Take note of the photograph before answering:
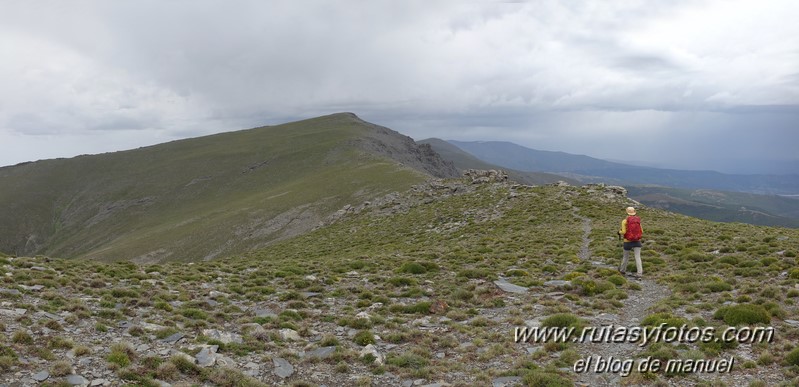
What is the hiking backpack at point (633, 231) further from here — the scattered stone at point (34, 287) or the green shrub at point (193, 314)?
the scattered stone at point (34, 287)

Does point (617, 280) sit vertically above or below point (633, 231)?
below

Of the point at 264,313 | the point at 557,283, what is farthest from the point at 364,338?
the point at 557,283

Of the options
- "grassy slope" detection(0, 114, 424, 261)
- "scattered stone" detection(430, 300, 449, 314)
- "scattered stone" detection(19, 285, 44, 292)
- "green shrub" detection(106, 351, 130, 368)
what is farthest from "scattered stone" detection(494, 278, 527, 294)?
"grassy slope" detection(0, 114, 424, 261)

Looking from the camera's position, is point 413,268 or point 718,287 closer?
point 718,287

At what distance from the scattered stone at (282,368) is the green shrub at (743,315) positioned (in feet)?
47.5

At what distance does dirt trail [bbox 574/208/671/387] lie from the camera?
12884 mm

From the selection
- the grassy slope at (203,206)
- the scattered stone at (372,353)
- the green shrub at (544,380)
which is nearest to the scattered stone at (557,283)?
the green shrub at (544,380)

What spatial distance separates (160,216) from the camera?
6161 inches

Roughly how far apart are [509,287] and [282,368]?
43.9 ft

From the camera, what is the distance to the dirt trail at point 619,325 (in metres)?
12.9

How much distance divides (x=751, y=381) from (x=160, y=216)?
560 ft

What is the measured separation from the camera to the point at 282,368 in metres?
13.6

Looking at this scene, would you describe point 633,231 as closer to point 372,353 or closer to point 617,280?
point 617,280

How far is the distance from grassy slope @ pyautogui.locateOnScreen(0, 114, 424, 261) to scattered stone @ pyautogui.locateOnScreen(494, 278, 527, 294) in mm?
67366
